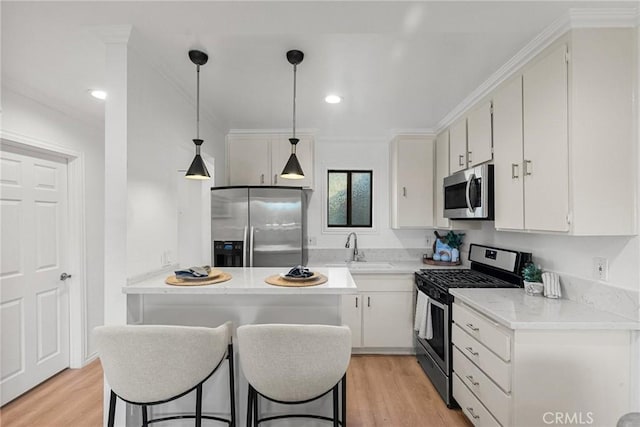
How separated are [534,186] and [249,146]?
2.83 metres

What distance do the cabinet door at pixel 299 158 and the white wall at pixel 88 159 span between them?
1781mm

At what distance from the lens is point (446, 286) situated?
2445 mm

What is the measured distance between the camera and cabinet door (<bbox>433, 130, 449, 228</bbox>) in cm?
323

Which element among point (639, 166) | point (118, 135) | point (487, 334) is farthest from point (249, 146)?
point (639, 166)

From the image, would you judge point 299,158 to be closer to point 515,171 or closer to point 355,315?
point 355,315

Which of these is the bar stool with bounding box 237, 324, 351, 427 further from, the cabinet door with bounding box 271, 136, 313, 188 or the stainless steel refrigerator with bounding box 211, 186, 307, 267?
the cabinet door with bounding box 271, 136, 313, 188

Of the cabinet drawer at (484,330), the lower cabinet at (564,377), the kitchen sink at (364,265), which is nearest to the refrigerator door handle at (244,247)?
the kitchen sink at (364,265)

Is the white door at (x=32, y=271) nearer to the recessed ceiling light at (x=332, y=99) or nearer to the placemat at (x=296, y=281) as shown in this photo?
the placemat at (x=296, y=281)

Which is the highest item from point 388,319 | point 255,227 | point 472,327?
point 255,227

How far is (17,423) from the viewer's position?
7.14 ft

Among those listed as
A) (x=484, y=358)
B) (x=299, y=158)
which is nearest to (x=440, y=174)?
(x=299, y=158)

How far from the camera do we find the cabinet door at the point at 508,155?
2.01 m

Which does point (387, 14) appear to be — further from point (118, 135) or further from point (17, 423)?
point (17, 423)

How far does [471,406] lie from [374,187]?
8.17ft
